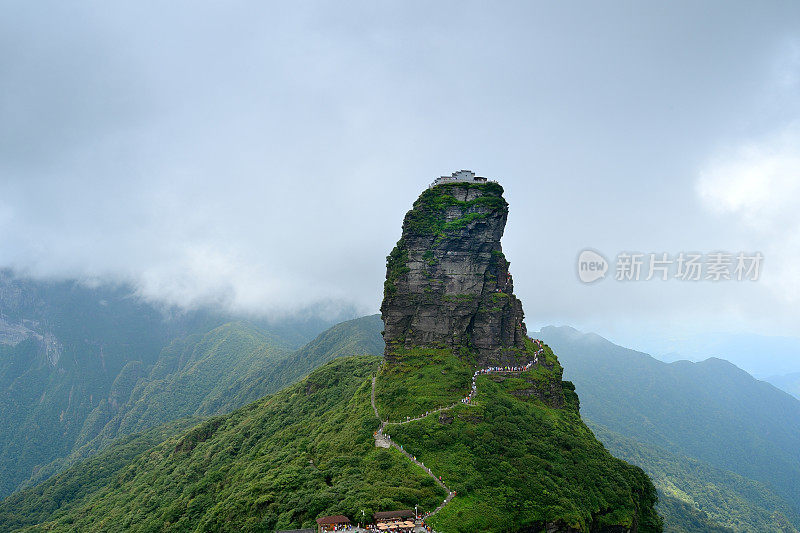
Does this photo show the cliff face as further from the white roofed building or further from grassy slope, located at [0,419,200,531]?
grassy slope, located at [0,419,200,531]

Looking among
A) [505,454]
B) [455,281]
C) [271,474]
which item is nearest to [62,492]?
[271,474]

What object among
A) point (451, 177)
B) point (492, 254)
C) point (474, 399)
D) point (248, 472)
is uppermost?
point (451, 177)

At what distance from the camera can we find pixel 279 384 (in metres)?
183

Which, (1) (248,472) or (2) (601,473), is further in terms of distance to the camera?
(1) (248,472)

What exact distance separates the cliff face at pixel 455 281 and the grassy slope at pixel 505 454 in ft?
14.8

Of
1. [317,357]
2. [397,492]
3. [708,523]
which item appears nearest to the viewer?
[397,492]

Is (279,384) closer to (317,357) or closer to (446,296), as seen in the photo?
(317,357)

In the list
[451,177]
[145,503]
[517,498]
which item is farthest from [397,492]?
[145,503]

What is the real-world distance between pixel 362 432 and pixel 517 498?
22714 millimetres

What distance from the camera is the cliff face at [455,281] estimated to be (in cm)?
6988

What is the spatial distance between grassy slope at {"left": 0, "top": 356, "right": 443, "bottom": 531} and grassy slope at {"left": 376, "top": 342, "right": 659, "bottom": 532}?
395 cm

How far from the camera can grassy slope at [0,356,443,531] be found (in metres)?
44.5

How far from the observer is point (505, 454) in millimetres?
50938

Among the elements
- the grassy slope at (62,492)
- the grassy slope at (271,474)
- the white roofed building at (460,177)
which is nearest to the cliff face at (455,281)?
the white roofed building at (460,177)
